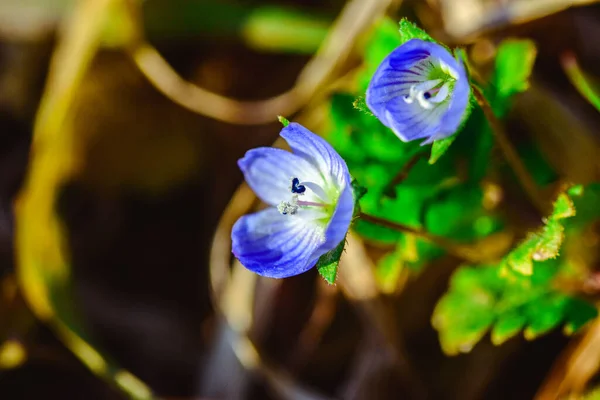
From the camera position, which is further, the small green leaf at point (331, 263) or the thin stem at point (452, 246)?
the thin stem at point (452, 246)

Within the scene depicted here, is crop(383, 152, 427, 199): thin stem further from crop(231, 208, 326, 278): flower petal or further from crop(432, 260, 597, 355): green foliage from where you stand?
crop(432, 260, 597, 355): green foliage

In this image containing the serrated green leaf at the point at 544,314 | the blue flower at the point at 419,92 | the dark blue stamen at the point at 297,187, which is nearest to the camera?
the blue flower at the point at 419,92

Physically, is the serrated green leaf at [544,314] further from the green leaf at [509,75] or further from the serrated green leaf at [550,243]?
the green leaf at [509,75]

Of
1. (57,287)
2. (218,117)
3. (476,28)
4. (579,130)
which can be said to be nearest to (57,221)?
(57,287)

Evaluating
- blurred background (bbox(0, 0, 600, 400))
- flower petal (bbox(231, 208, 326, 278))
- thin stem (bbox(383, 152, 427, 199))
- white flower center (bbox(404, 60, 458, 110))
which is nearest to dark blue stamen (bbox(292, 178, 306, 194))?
flower petal (bbox(231, 208, 326, 278))

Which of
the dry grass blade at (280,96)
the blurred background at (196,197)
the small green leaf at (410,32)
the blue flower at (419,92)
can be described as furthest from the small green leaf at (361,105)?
the dry grass blade at (280,96)

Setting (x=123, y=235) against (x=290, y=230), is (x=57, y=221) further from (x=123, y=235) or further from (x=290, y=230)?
(x=290, y=230)
